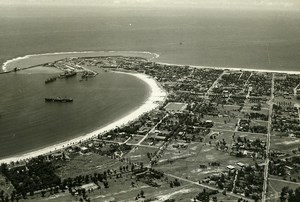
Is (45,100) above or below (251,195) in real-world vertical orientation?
above

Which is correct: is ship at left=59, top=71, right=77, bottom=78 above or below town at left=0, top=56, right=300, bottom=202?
above

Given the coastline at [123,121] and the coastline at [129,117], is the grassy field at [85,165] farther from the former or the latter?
the coastline at [129,117]

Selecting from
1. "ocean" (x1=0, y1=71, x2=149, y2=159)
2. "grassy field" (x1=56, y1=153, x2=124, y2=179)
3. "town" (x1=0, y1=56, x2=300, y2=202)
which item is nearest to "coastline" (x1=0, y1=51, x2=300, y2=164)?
"ocean" (x1=0, y1=71, x2=149, y2=159)

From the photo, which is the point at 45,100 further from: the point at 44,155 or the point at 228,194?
the point at 228,194

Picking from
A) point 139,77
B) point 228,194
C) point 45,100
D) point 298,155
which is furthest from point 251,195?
point 139,77

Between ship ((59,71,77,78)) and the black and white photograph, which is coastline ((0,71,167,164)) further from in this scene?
ship ((59,71,77,78))

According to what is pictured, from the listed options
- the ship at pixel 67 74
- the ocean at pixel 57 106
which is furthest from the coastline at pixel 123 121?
the ship at pixel 67 74
